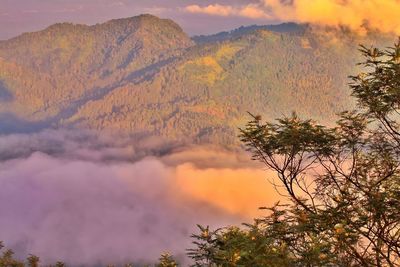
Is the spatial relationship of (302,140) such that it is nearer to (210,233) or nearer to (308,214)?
(308,214)

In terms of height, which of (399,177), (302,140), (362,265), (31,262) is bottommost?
(362,265)

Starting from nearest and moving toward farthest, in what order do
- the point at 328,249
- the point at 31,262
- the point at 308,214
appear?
the point at 328,249 → the point at 308,214 → the point at 31,262

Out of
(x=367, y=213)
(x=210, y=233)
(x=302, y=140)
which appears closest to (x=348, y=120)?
(x=302, y=140)

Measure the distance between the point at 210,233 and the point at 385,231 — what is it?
638 centimetres

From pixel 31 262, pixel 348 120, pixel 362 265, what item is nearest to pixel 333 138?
pixel 348 120

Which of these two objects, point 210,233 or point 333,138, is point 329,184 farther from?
point 210,233

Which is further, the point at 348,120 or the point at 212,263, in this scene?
the point at 348,120

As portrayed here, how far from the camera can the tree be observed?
16.2 metres

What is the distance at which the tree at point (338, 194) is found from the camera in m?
16.2

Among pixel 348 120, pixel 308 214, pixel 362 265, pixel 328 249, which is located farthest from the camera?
pixel 348 120

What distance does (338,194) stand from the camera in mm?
18562

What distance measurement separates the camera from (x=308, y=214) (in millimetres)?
18047

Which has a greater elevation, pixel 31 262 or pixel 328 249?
pixel 31 262

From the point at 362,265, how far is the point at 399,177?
375 cm
